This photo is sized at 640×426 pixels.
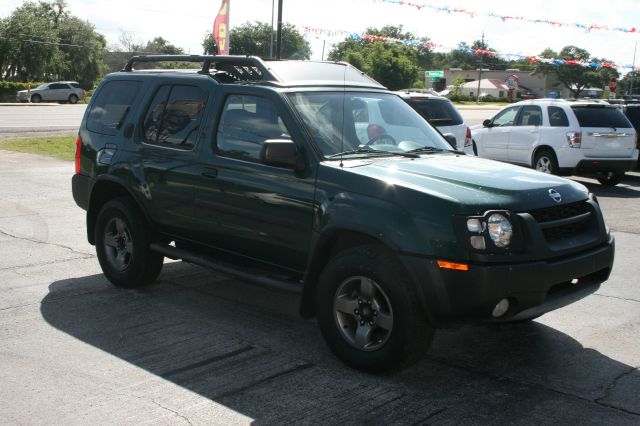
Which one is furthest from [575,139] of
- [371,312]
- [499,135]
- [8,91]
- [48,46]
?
[48,46]

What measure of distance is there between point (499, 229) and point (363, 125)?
162cm

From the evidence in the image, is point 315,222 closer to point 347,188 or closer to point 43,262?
point 347,188

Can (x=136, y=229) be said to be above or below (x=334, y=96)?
below

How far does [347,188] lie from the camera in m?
4.89

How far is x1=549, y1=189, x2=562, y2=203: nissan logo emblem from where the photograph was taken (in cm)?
483

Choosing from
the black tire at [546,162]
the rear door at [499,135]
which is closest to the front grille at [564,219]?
the black tire at [546,162]

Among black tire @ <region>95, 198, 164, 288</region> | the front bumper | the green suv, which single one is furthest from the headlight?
black tire @ <region>95, 198, 164, 288</region>

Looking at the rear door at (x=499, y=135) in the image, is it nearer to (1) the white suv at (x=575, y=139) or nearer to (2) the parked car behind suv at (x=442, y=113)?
(1) the white suv at (x=575, y=139)

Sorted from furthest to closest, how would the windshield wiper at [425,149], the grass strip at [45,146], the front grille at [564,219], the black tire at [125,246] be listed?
1. the grass strip at [45,146]
2. the black tire at [125,246]
3. the windshield wiper at [425,149]
4. the front grille at [564,219]

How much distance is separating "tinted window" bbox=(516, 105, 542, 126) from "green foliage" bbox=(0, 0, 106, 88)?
207ft

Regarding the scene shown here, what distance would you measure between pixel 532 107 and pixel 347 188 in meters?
12.0

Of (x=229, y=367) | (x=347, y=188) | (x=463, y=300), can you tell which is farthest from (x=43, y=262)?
(x=463, y=300)

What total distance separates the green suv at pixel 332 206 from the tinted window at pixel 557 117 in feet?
32.0

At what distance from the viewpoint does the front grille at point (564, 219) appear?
15.4 feet
